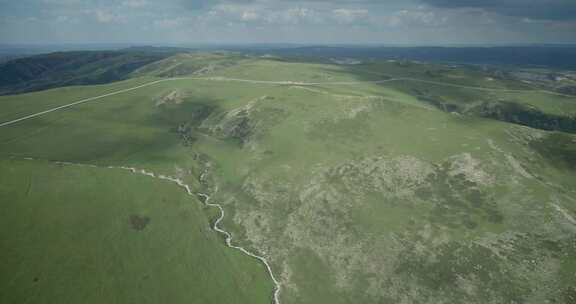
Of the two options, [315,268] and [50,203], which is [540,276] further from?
[50,203]

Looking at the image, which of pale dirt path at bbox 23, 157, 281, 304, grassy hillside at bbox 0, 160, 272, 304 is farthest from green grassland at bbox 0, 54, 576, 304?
pale dirt path at bbox 23, 157, 281, 304

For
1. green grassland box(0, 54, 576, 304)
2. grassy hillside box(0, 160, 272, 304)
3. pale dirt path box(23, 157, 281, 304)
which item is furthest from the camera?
pale dirt path box(23, 157, 281, 304)

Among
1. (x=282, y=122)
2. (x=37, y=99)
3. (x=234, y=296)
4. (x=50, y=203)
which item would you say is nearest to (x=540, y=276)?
(x=234, y=296)

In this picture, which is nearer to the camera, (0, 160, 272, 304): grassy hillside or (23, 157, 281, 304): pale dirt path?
(0, 160, 272, 304): grassy hillside

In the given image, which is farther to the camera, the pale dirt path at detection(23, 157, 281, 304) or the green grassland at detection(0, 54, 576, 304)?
the pale dirt path at detection(23, 157, 281, 304)

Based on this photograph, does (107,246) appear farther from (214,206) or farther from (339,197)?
(339,197)

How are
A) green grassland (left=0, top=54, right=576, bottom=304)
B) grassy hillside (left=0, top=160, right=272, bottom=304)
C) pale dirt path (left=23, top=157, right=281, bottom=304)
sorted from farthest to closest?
pale dirt path (left=23, top=157, right=281, bottom=304), green grassland (left=0, top=54, right=576, bottom=304), grassy hillside (left=0, top=160, right=272, bottom=304)

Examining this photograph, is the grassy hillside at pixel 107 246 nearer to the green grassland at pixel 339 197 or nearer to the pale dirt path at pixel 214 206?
the green grassland at pixel 339 197

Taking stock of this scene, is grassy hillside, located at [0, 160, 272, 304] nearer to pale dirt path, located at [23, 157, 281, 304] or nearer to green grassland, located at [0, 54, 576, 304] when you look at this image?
green grassland, located at [0, 54, 576, 304]

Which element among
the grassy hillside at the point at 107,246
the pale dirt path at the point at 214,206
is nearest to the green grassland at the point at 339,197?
the grassy hillside at the point at 107,246
